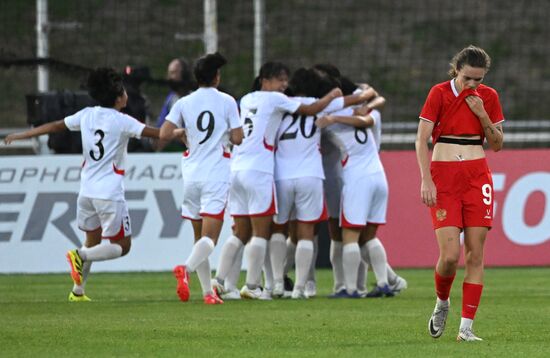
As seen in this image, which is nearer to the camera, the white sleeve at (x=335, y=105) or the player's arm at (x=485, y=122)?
the player's arm at (x=485, y=122)

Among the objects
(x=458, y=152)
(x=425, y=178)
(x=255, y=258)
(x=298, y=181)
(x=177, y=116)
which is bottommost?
(x=255, y=258)

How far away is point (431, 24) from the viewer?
1610 inches

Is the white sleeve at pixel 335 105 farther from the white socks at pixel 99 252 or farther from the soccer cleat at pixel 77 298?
the soccer cleat at pixel 77 298

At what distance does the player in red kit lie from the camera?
973cm

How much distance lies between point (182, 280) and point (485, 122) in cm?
440

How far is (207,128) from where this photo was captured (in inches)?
540

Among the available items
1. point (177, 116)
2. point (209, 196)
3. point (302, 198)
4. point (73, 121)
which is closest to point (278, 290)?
point (302, 198)

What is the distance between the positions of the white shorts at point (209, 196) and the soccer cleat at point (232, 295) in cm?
121

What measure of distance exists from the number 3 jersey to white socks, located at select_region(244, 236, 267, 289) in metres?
1.36

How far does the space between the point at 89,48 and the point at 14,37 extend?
2293 mm

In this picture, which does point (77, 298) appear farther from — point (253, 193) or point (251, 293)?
point (253, 193)

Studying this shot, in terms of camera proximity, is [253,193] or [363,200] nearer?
[253,193]

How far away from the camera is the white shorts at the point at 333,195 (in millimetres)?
15281

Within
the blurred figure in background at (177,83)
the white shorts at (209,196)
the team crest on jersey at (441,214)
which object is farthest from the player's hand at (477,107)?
the blurred figure in background at (177,83)
